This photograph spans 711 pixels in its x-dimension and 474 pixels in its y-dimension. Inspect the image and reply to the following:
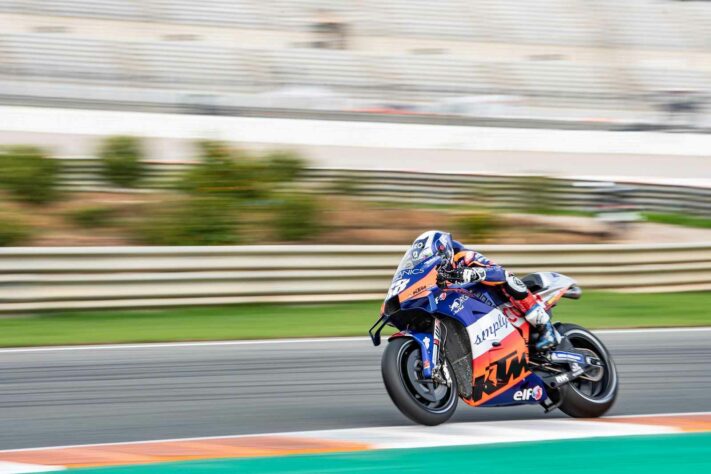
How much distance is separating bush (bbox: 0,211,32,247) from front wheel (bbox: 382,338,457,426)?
6203 mm

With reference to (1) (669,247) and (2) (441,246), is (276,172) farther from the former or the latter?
(2) (441,246)

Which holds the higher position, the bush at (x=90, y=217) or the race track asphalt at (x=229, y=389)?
the bush at (x=90, y=217)

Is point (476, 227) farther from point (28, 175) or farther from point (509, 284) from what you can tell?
point (509, 284)

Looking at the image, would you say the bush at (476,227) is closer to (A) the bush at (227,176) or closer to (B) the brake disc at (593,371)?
(A) the bush at (227,176)

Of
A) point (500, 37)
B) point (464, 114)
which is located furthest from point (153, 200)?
Answer: point (500, 37)

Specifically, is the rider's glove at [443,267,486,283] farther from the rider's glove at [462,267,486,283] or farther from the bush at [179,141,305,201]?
the bush at [179,141,305,201]

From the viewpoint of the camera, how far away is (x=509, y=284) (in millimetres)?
5754

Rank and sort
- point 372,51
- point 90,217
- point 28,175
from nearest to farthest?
point 90,217
point 28,175
point 372,51

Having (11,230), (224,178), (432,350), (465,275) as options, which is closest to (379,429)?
(432,350)

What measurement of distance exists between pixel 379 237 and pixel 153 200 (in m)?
2.88

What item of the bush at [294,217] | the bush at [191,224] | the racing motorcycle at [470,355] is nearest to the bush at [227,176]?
the bush at [294,217]

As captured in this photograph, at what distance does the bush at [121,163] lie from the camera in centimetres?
1359

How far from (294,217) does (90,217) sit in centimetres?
244

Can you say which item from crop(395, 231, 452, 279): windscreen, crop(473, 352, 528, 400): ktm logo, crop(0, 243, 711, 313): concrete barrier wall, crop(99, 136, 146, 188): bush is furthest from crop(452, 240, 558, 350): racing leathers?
crop(99, 136, 146, 188): bush
